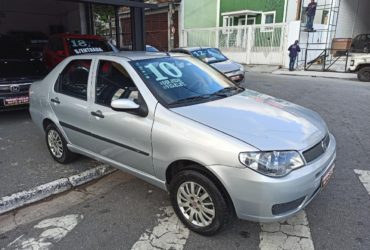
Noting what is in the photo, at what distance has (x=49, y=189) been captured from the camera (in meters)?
3.88

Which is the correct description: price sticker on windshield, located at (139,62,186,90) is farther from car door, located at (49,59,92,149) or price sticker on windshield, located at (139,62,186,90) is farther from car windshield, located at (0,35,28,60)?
car windshield, located at (0,35,28,60)

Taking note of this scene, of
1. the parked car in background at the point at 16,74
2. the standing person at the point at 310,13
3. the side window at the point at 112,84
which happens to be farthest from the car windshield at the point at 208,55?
the standing person at the point at 310,13

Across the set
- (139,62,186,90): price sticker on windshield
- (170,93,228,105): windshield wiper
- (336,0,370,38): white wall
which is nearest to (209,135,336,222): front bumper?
(170,93,228,105): windshield wiper

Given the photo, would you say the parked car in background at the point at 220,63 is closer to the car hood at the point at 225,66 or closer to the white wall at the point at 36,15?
the car hood at the point at 225,66

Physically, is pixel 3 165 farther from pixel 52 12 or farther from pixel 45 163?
pixel 52 12

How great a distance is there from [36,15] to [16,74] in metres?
15.8

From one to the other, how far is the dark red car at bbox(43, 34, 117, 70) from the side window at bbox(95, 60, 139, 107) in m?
5.99

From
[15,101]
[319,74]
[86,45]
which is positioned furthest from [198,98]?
[319,74]

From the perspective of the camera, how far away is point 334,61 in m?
17.9

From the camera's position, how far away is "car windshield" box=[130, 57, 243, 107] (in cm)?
332

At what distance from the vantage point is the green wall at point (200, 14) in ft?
78.7

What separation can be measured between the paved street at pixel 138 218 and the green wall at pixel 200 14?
68.1ft

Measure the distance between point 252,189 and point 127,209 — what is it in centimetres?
155

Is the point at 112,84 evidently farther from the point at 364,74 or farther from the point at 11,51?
the point at 364,74
